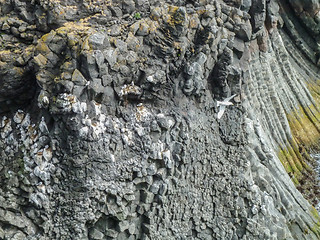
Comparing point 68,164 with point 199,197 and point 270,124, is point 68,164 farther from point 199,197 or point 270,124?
point 270,124

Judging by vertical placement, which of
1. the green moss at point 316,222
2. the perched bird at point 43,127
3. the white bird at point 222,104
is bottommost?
the green moss at point 316,222

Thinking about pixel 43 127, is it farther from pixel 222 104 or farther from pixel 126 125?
pixel 222 104

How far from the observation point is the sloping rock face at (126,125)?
28.3 feet

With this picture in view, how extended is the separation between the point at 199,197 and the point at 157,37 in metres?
4.07

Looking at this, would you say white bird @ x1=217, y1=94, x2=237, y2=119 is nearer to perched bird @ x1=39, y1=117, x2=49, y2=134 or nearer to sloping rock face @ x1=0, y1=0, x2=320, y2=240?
sloping rock face @ x1=0, y1=0, x2=320, y2=240

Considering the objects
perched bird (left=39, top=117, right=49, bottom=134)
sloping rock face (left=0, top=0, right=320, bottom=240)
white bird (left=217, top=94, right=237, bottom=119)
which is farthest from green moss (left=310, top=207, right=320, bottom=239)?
perched bird (left=39, top=117, right=49, bottom=134)

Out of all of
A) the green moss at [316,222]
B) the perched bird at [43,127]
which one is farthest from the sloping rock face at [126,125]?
the green moss at [316,222]

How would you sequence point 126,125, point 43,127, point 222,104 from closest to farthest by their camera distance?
point 43,127 < point 126,125 < point 222,104

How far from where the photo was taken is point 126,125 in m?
8.98

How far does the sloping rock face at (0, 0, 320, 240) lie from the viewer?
8.62m

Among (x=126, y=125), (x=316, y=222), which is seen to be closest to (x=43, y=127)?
(x=126, y=125)

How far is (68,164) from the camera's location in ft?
28.2

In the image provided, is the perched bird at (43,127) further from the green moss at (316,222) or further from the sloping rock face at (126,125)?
the green moss at (316,222)

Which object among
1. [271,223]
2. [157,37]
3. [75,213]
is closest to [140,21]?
[157,37]
